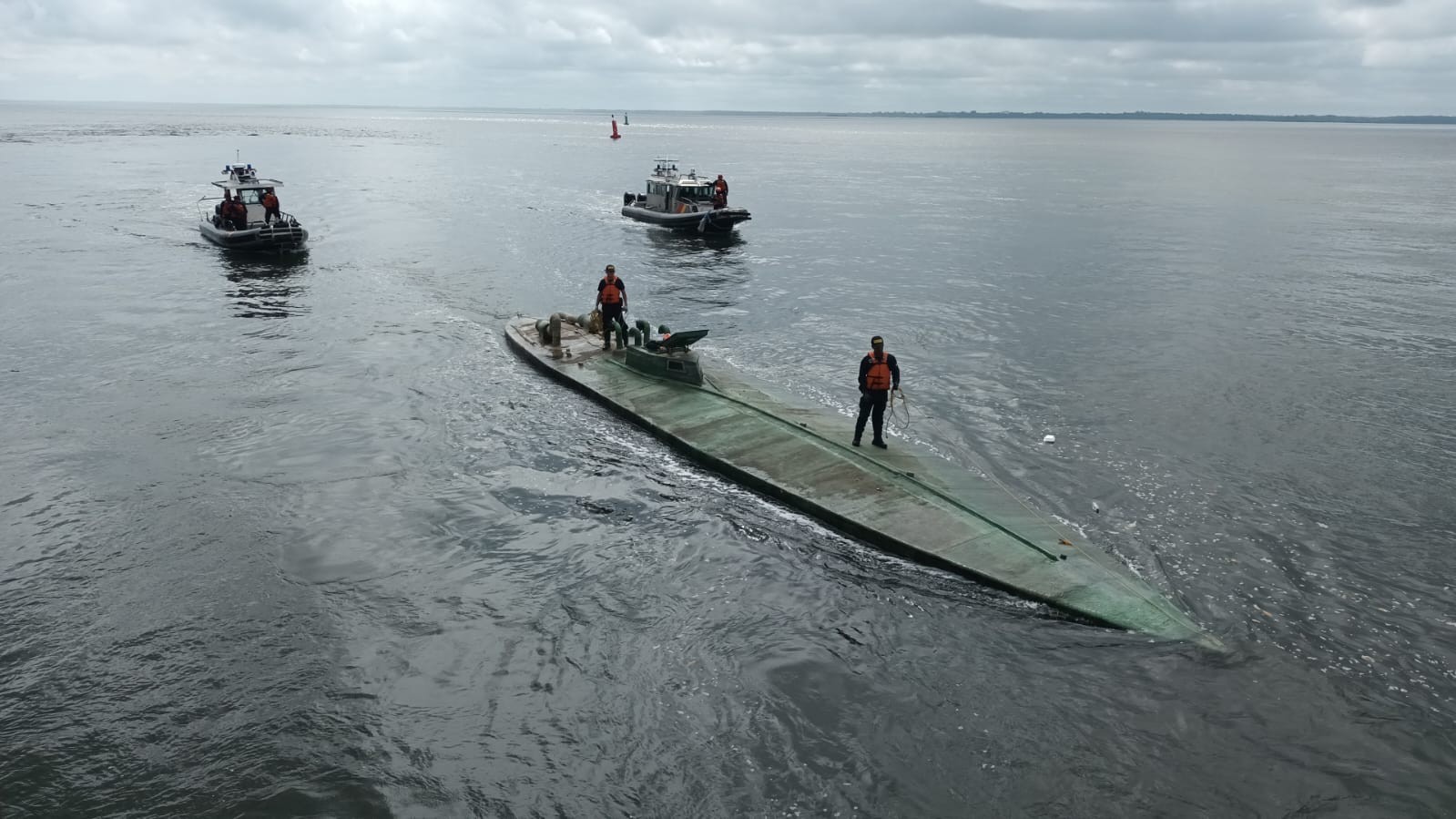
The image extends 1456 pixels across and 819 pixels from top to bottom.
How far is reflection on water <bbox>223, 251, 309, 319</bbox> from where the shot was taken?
3569cm

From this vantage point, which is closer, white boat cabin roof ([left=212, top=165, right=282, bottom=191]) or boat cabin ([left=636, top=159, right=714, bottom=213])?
white boat cabin roof ([left=212, top=165, right=282, bottom=191])

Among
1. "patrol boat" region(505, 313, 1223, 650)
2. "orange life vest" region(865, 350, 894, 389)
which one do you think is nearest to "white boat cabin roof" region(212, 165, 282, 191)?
"patrol boat" region(505, 313, 1223, 650)

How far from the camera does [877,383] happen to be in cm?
1803

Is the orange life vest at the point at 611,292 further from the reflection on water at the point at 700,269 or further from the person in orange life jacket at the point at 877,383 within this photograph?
the reflection on water at the point at 700,269

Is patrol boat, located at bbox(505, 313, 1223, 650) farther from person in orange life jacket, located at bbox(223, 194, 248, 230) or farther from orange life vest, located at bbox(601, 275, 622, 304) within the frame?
person in orange life jacket, located at bbox(223, 194, 248, 230)

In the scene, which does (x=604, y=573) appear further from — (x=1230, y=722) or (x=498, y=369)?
(x=498, y=369)

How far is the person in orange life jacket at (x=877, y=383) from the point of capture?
17.8 metres

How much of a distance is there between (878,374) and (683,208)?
130 ft

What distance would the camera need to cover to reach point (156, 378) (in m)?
26.4

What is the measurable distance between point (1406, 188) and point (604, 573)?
105 m

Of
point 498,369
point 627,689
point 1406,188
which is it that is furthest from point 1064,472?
point 1406,188

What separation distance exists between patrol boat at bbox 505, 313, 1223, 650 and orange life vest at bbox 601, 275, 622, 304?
0.97m

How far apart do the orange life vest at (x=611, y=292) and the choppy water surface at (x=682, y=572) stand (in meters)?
2.99

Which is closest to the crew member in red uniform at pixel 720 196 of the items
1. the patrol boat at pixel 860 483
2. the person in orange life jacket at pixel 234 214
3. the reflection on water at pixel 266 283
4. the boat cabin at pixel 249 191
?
the reflection on water at pixel 266 283
